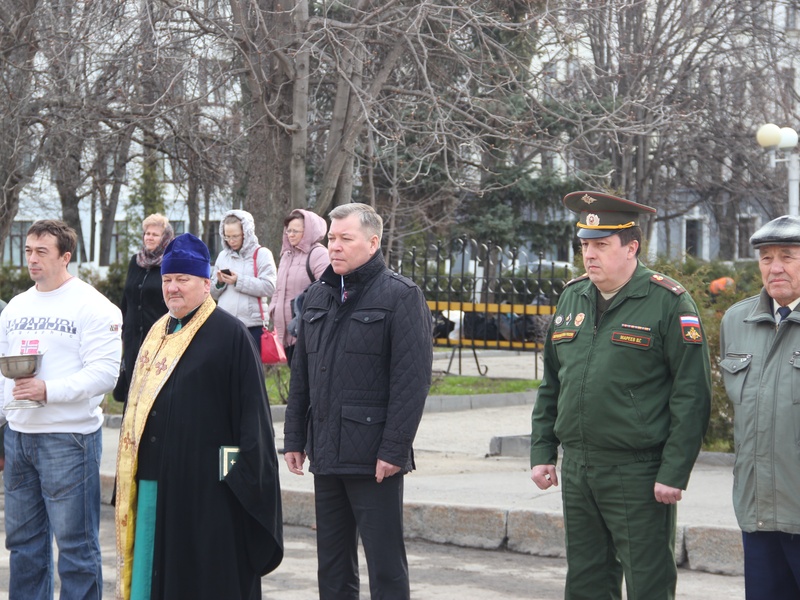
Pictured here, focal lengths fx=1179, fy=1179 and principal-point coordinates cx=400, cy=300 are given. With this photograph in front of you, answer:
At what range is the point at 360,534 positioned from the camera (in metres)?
5.11

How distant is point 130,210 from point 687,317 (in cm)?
2862

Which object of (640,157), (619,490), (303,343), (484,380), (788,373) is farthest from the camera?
(640,157)

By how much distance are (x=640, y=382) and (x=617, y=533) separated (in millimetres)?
607

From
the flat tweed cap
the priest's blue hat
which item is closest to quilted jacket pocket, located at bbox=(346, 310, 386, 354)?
the priest's blue hat

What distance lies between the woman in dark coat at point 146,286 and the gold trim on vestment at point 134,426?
3341 millimetres

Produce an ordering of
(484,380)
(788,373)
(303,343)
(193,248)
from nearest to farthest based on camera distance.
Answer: (788,373) < (193,248) < (303,343) < (484,380)

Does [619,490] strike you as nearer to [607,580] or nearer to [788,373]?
[607,580]

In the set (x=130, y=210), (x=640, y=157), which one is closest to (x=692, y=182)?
(x=640, y=157)

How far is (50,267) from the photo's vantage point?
559 centimetres

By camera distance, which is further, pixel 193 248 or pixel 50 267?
pixel 50 267

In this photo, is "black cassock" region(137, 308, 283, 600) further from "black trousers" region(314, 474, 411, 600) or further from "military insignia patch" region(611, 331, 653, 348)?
"military insignia patch" region(611, 331, 653, 348)

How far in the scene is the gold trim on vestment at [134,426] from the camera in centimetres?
484

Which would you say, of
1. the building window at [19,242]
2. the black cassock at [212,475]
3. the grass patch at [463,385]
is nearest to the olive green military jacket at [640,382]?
the black cassock at [212,475]

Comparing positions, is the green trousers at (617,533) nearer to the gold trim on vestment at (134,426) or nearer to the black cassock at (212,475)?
the black cassock at (212,475)
